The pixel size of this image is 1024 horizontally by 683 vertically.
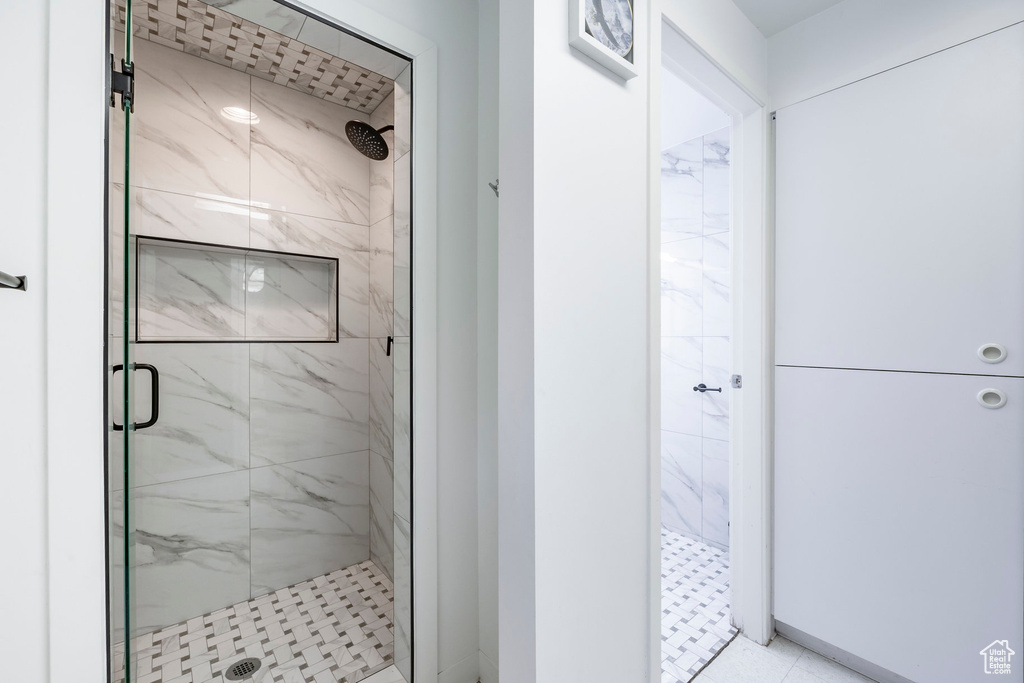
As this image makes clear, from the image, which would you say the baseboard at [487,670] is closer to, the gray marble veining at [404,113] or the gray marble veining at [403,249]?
the gray marble veining at [403,249]

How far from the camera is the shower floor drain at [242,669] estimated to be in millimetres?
1473

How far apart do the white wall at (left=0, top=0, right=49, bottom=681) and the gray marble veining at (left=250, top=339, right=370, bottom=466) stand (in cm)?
124

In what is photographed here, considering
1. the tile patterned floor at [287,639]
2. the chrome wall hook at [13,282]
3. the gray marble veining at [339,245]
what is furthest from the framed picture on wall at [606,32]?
the tile patterned floor at [287,639]

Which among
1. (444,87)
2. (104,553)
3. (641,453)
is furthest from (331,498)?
(444,87)

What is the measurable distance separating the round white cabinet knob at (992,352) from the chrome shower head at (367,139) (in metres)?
2.25

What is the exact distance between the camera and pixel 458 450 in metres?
1.41

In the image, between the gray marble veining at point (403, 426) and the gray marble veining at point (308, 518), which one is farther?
the gray marble veining at point (308, 518)

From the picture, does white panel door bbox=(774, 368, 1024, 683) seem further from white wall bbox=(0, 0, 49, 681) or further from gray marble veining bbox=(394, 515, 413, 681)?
white wall bbox=(0, 0, 49, 681)

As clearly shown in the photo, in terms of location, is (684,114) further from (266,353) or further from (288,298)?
(266,353)

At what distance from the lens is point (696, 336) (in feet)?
8.28

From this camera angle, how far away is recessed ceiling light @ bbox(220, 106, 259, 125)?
6.25 ft

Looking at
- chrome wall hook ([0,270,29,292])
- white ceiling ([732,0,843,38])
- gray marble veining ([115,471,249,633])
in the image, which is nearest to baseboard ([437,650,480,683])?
gray marble veining ([115,471,249,633])

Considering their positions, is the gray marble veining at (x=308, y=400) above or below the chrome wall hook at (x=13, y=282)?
below

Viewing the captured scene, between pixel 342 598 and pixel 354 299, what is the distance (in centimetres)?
142
